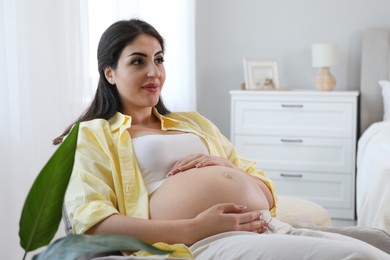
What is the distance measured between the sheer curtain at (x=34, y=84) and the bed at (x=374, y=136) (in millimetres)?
1240

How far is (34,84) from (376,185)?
1.37 metres

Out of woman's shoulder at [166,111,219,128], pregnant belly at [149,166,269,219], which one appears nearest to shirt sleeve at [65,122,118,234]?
pregnant belly at [149,166,269,219]

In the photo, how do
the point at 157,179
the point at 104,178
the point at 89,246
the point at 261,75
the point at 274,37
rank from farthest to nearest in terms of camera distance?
the point at 274,37 < the point at 261,75 < the point at 157,179 < the point at 104,178 < the point at 89,246

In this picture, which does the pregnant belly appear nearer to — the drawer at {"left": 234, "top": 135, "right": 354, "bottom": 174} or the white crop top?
the white crop top

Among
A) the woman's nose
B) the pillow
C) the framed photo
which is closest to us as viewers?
the woman's nose

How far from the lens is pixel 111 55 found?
183cm

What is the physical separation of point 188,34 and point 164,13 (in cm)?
38

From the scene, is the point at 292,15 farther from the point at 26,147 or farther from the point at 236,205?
the point at 236,205

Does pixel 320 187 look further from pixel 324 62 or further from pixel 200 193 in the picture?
pixel 200 193

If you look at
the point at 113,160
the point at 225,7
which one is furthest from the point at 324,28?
the point at 113,160

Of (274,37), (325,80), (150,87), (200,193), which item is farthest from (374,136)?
(200,193)

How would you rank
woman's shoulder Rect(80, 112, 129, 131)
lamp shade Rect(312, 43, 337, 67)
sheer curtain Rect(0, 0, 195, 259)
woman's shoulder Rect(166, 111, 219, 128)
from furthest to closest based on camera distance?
lamp shade Rect(312, 43, 337, 67)
sheer curtain Rect(0, 0, 195, 259)
woman's shoulder Rect(166, 111, 219, 128)
woman's shoulder Rect(80, 112, 129, 131)

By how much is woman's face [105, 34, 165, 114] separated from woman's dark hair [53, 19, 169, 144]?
18 mm

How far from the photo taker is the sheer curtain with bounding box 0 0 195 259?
2129 mm
